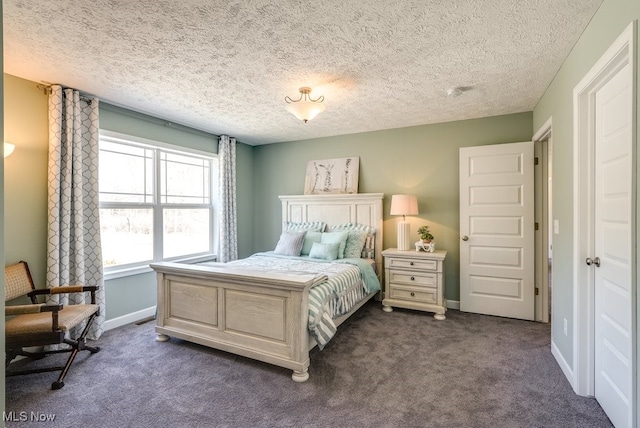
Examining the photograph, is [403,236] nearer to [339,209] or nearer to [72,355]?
[339,209]

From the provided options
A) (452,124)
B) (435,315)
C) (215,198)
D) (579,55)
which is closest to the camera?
(579,55)

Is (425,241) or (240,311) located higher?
(425,241)

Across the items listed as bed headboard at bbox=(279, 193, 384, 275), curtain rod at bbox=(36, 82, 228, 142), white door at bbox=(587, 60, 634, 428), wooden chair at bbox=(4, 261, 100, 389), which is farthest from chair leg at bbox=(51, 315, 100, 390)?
white door at bbox=(587, 60, 634, 428)

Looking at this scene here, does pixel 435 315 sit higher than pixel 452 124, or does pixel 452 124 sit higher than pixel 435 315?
pixel 452 124

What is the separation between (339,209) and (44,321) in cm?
342

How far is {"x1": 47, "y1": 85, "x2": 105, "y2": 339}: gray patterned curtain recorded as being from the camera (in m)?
2.81

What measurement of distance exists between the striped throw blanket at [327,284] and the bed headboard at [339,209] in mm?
765

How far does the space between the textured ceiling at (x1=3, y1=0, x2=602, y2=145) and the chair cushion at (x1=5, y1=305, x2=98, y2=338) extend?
6.64 ft

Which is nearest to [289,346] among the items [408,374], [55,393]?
[408,374]

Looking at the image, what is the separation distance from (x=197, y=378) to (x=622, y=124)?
10.6 feet

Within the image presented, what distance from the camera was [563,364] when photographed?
239cm

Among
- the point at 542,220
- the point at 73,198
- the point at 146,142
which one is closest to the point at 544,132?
the point at 542,220

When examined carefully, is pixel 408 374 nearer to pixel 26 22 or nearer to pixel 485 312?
pixel 485 312

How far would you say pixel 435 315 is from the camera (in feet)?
11.9
